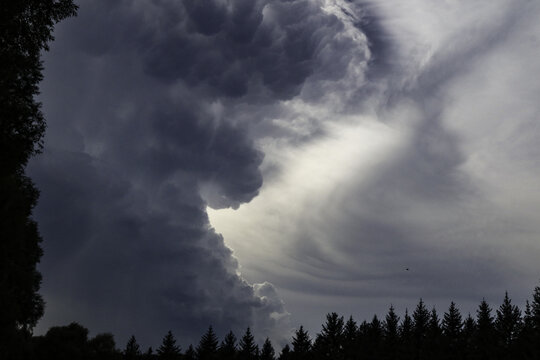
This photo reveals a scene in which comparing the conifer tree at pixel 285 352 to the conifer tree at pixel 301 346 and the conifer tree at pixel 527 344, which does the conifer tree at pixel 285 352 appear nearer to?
the conifer tree at pixel 301 346

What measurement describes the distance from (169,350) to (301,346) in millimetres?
25965

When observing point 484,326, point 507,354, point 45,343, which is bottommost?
point 45,343

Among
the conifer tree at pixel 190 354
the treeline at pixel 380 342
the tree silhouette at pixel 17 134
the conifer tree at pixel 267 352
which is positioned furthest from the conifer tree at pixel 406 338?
the tree silhouette at pixel 17 134

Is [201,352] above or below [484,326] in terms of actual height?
below

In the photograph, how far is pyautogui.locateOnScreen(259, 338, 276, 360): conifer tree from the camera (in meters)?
93.9

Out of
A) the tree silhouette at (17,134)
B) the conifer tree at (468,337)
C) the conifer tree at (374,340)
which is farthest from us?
the conifer tree at (374,340)

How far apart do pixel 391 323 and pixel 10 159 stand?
87.0m

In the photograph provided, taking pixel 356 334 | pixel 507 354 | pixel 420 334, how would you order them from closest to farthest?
pixel 507 354 → pixel 420 334 → pixel 356 334

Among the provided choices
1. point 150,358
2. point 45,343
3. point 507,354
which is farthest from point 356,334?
point 45,343

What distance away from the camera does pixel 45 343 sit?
198 ft

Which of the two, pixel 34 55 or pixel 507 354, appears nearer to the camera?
pixel 34 55

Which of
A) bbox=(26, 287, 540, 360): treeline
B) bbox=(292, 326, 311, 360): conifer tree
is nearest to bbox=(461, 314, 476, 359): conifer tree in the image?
A: bbox=(26, 287, 540, 360): treeline

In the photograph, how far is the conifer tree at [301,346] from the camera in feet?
296

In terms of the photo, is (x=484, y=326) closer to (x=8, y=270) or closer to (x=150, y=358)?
(x=150, y=358)
